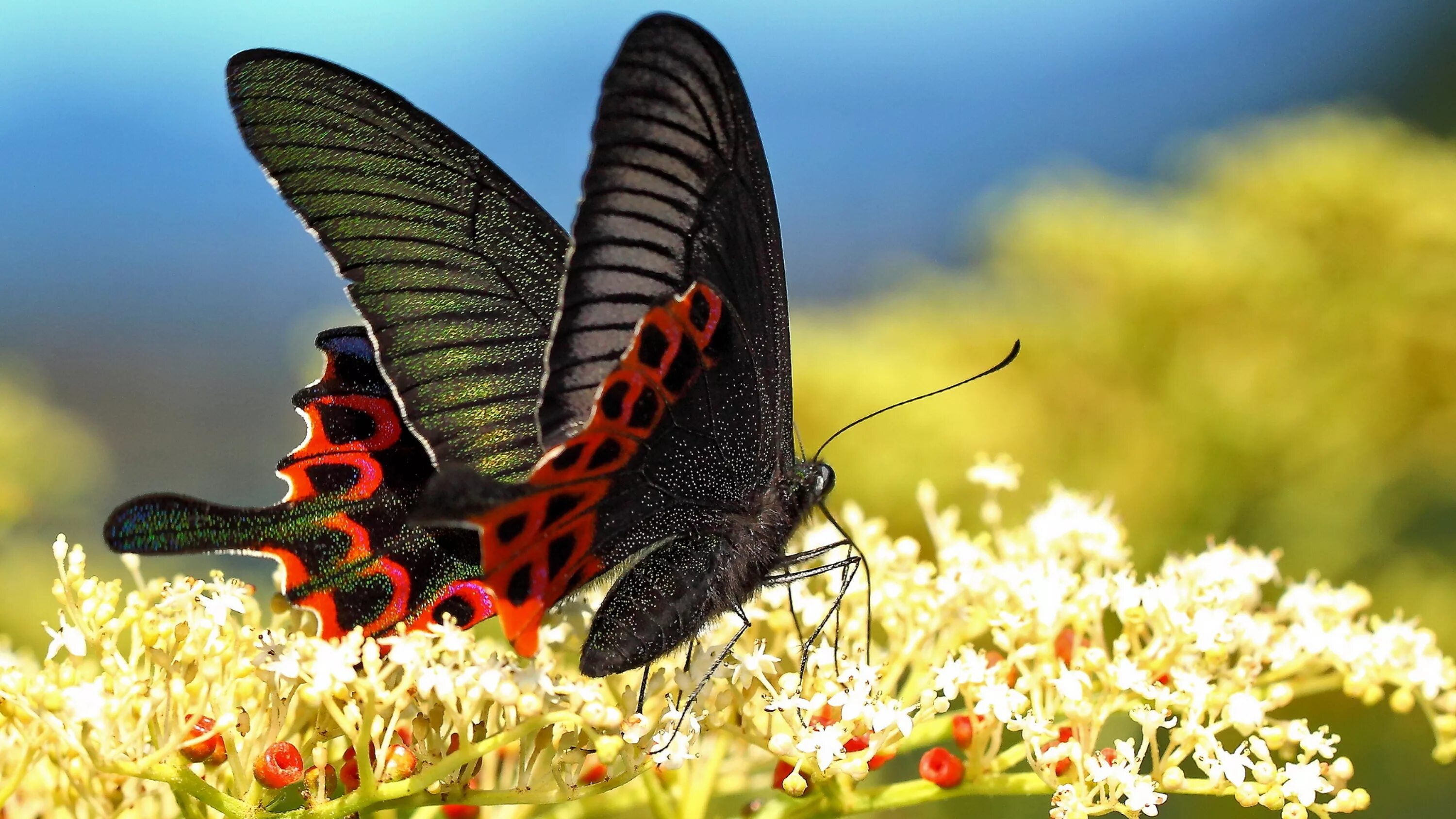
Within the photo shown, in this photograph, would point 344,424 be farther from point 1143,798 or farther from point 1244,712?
point 1244,712

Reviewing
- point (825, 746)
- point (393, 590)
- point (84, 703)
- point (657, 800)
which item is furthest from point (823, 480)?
point (84, 703)

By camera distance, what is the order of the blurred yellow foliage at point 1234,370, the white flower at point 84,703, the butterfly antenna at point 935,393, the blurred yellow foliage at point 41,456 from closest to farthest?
1. the white flower at point 84,703
2. the butterfly antenna at point 935,393
3. the blurred yellow foliage at point 41,456
4. the blurred yellow foliage at point 1234,370

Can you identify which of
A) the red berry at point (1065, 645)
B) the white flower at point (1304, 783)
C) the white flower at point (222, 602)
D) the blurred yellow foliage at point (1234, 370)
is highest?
the blurred yellow foliage at point (1234, 370)

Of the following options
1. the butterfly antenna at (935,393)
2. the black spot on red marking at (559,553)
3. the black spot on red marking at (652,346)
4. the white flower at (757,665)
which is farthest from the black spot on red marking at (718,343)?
the white flower at (757,665)

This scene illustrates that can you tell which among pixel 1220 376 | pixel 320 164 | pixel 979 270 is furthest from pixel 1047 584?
pixel 979 270

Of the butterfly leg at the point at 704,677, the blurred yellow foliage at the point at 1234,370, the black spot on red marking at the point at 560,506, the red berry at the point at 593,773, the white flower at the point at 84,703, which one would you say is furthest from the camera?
the blurred yellow foliage at the point at 1234,370

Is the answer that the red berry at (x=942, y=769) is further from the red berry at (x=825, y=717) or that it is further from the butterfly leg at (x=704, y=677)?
the butterfly leg at (x=704, y=677)

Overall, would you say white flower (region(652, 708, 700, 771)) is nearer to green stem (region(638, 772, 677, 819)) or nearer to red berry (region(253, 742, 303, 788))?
green stem (region(638, 772, 677, 819))
